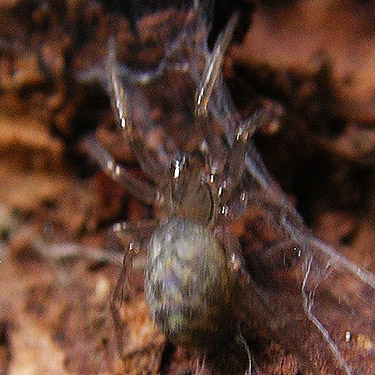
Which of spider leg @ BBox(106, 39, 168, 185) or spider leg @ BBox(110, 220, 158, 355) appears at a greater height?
spider leg @ BBox(106, 39, 168, 185)

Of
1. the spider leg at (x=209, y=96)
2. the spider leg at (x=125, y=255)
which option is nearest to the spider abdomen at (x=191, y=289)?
the spider leg at (x=125, y=255)

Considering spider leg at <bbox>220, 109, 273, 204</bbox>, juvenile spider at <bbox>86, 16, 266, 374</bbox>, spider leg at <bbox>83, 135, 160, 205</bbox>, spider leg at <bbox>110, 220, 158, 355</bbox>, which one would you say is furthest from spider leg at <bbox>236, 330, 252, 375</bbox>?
spider leg at <bbox>83, 135, 160, 205</bbox>

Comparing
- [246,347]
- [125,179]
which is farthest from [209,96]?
[246,347]

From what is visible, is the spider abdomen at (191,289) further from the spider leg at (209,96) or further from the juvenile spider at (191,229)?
the spider leg at (209,96)

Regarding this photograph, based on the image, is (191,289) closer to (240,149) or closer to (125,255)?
(125,255)

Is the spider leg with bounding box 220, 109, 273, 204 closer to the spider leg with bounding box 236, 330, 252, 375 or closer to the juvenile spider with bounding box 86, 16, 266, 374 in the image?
the juvenile spider with bounding box 86, 16, 266, 374

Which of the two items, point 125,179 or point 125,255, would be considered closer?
point 125,255
